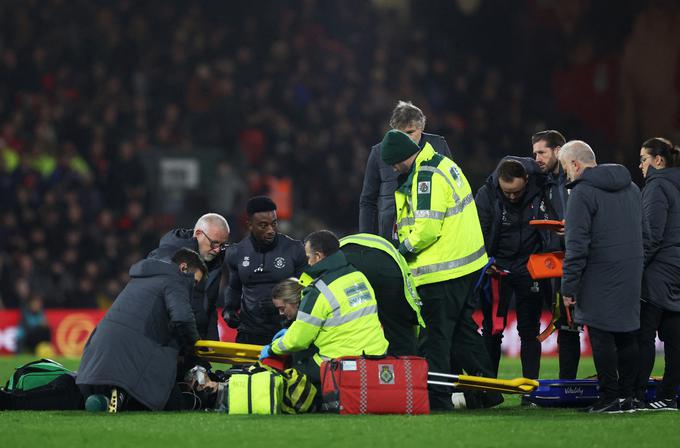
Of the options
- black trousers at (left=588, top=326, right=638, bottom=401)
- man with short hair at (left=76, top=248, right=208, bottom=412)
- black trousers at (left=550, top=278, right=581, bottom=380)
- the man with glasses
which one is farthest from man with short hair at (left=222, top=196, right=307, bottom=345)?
black trousers at (left=588, top=326, right=638, bottom=401)

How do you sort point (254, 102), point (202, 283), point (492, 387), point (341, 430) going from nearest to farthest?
point (341, 430) < point (492, 387) < point (202, 283) < point (254, 102)

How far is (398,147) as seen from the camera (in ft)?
29.0

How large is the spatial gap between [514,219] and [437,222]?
1.22 m

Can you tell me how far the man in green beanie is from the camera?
8.83m

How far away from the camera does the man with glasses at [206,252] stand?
9867mm

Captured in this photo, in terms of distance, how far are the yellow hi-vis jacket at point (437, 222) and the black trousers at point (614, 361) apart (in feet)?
3.64

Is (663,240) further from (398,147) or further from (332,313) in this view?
(332,313)

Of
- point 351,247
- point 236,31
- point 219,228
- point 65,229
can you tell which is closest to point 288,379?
point 351,247

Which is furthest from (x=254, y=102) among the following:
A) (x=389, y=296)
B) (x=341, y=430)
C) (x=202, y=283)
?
(x=341, y=430)

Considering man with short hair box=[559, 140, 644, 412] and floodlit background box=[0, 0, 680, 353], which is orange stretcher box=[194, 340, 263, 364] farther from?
floodlit background box=[0, 0, 680, 353]

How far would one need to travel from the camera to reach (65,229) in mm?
18828

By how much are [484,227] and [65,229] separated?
10.4m

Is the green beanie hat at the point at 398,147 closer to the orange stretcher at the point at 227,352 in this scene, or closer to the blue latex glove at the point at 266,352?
the blue latex glove at the point at 266,352

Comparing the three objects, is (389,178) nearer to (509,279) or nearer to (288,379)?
(509,279)
